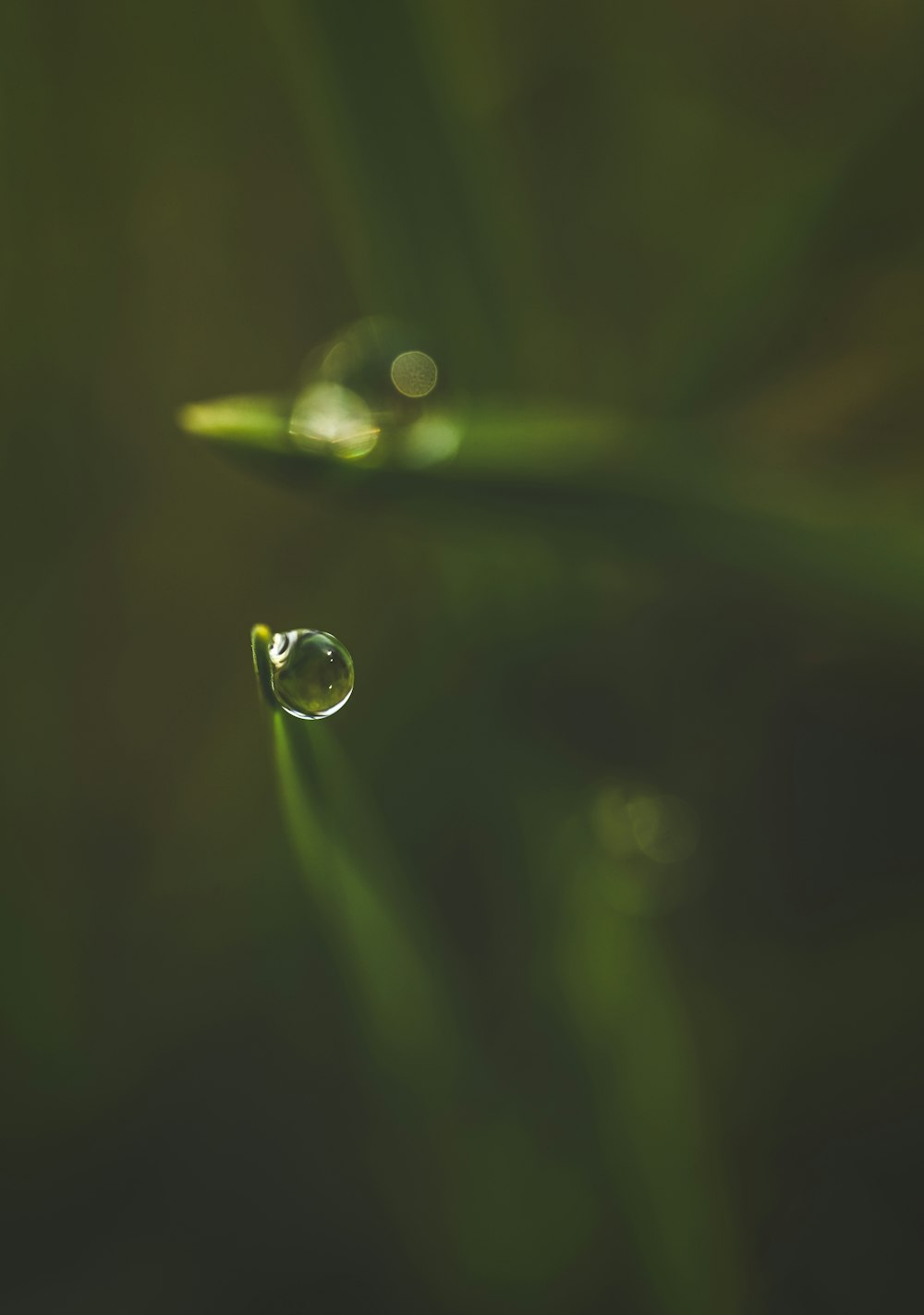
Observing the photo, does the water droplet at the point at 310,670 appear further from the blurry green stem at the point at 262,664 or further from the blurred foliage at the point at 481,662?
the blurred foliage at the point at 481,662

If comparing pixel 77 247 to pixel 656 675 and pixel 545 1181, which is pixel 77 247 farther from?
pixel 545 1181

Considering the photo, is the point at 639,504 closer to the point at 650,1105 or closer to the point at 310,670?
the point at 310,670

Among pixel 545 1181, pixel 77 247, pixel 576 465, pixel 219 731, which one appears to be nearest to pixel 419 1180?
pixel 545 1181

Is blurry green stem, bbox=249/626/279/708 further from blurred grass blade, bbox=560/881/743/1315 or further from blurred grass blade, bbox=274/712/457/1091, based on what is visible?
blurred grass blade, bbox=560/881/743/1315

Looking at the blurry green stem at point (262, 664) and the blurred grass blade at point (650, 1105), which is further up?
the blurry green stem at point (262, 664)

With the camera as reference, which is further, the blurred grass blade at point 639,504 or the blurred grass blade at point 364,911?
the blurred grass blade at point 639,504

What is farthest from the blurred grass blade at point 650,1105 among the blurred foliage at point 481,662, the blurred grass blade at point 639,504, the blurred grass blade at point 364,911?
the blurred grass blade at point 639,504

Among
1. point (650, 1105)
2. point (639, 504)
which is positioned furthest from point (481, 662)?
point (650, 1105)
